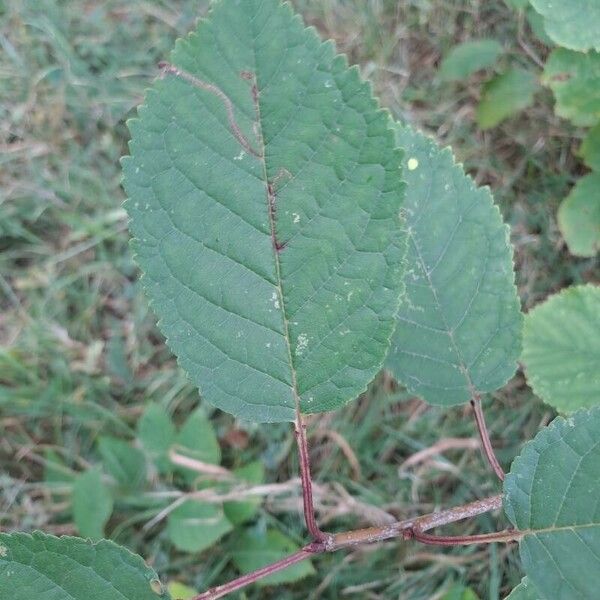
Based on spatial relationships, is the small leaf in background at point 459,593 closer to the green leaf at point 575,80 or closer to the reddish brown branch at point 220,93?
the green leaf at point 575,80

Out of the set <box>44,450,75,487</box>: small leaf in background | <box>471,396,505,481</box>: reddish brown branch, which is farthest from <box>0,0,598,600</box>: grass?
<box>471,396,505,481</box>: reddish brown branch

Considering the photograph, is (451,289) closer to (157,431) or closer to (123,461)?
(157,431)

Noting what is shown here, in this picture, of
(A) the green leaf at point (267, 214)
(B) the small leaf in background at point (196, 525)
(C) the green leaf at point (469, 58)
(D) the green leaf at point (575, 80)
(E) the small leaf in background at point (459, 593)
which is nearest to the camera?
(A) the green leaf at point (267, 214)

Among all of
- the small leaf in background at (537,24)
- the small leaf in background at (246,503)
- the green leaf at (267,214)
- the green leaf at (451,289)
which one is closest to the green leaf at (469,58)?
the small leaf in background at (537,24)

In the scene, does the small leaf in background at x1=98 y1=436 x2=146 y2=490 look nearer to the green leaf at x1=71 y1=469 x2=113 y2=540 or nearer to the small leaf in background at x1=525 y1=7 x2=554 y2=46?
the green leaf at x1=71 y1=469 x2=113 y2=540

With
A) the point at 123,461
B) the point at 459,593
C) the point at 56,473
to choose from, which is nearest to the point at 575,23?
the point at 459,593

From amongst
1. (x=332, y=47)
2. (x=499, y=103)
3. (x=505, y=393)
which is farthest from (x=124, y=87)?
(x=332, y=47)

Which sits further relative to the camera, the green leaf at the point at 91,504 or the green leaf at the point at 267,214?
the green leaf at the point at 91,504
